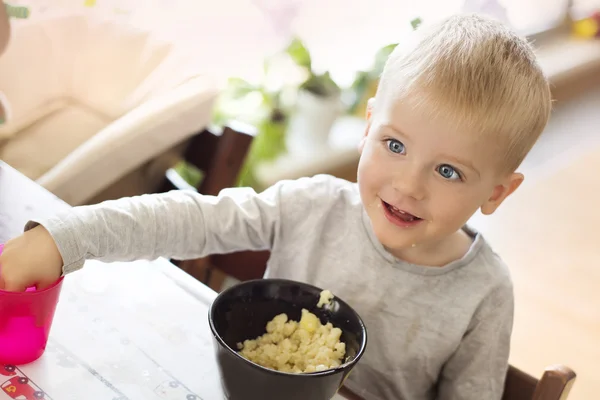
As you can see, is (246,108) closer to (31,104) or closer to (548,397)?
(31,104)

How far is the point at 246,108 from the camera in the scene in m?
2.00

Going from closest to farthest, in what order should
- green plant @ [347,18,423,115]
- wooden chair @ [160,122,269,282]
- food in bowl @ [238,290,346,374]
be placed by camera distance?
food in bowl @ [238,290,346,374] → wooden chair @ [160,122,269,282] → green plant @ [347,18,423,115]

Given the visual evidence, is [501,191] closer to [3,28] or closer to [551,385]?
[551,385]

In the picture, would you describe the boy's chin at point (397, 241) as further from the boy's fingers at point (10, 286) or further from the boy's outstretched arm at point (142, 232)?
the boy's fingers at point (10, 286)

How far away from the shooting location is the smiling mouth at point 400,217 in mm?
859

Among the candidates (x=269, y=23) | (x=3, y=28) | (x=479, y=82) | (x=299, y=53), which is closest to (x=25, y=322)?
(x=479, y=82)

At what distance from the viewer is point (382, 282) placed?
974 millimetres

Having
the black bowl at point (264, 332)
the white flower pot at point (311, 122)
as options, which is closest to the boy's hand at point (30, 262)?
the black bowl at point (264, 332)

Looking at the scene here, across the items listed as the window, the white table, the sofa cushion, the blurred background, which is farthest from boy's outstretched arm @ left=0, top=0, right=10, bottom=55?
the window

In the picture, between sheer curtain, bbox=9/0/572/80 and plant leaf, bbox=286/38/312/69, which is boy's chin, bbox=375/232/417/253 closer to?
sheer curtain, bbox=9/0/572/80

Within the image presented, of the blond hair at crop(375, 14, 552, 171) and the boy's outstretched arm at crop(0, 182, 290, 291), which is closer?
the boy's outstretched arm at crop(0, 182, 290, 291)

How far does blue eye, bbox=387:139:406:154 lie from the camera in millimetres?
840

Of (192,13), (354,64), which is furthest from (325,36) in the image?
(192,13)

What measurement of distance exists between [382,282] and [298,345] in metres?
0.24
